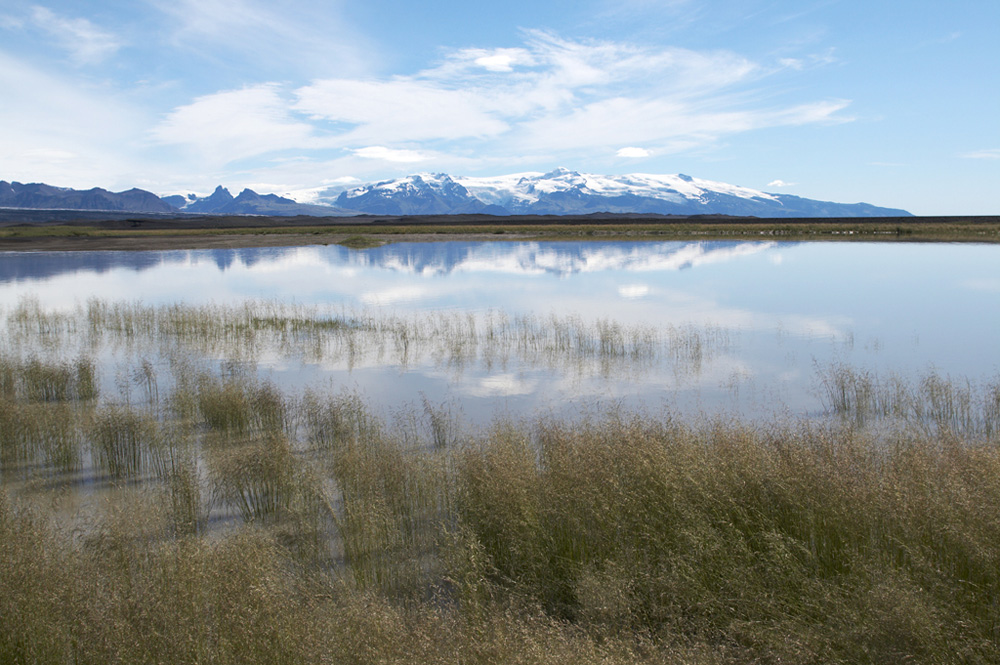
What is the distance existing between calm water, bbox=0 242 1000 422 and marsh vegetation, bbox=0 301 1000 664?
209 centimetres

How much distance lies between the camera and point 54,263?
4216cm

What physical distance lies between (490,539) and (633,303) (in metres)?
17.7

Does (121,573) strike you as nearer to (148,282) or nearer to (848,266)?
(148,282)

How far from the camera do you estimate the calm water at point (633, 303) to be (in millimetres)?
12516

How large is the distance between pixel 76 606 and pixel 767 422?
28.1 feet

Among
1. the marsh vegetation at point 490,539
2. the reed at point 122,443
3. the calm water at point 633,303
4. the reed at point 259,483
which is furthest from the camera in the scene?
the calm water at point 633,303

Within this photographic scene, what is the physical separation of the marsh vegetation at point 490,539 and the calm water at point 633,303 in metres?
2.09

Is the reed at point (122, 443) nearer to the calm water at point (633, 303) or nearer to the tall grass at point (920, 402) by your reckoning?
the calm water at point (633, 303)

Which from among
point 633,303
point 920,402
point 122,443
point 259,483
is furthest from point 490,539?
point 633,303

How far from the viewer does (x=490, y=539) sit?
6.16 metres

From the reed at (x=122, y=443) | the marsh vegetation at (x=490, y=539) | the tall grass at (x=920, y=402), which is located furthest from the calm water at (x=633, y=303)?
the reed at (x=122, y=443)

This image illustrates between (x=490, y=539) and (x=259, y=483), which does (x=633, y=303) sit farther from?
(x=490, y=539)

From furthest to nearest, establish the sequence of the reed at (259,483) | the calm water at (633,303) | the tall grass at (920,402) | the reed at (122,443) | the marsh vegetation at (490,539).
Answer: the calm water at (633,303), the tall grass at (920,402), the reed at (122,443), the reed at (259,483), the marsh vegetation at (490,539)

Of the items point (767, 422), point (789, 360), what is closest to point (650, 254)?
point (789, 360)
